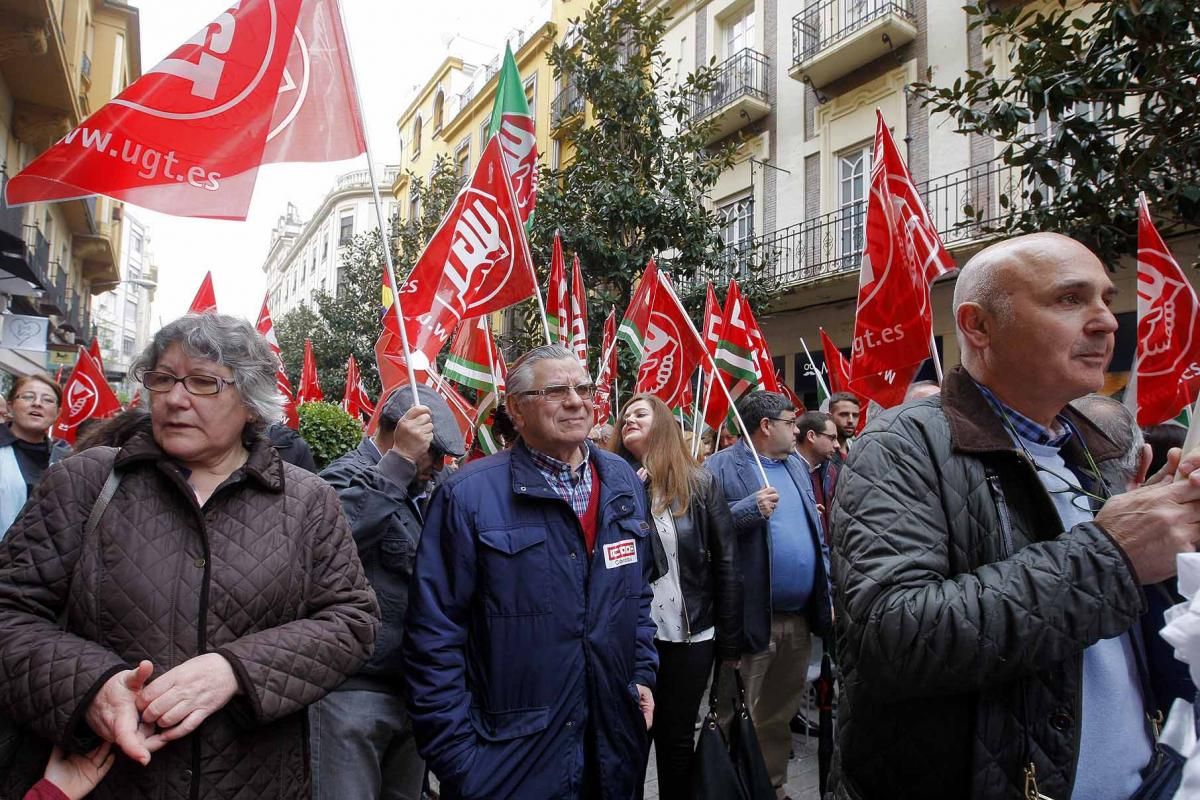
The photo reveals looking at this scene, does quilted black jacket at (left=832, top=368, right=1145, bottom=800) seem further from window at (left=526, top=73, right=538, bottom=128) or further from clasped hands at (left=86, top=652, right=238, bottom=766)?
window at (left=526, top=73, right=538, bottom=128)

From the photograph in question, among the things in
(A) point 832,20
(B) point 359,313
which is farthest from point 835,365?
(B) point 359,313

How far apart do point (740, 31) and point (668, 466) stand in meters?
16.2

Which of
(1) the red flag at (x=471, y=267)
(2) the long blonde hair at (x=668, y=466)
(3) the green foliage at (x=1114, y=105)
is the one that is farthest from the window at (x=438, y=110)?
(2) the long blonde hair at (x=668, y=466)

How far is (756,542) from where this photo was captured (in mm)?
4262

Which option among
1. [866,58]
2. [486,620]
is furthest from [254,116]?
[866,58]

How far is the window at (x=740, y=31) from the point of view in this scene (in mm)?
17125

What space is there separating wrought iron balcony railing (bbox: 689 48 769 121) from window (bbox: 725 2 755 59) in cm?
43

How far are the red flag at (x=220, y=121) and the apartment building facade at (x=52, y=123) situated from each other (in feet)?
12.3

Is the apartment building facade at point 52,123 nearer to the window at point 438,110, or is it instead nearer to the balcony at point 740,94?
the window at point 438,110

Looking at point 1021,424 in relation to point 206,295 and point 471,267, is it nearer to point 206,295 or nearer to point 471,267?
point 471,267

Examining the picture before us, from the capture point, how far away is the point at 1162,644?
1605 millimetres

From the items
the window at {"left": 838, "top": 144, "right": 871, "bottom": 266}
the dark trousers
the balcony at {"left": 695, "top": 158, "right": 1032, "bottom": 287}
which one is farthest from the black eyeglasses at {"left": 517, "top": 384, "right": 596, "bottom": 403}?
the window at {"left": 838, "top": 144, "right": 871, "bottom": 266}

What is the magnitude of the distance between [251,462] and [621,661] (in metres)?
1.26

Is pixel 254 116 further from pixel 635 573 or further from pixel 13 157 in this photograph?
pixel 13 157
